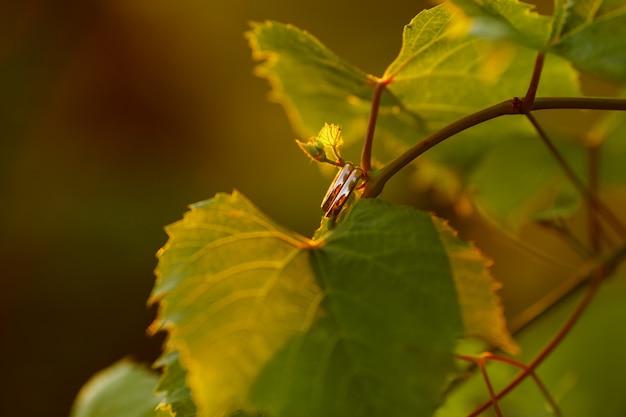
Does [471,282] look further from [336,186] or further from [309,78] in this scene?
[309,78]

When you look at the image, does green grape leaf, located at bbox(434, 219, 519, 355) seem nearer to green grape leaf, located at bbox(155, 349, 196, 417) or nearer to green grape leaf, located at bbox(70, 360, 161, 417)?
green grape leaf, located at bbox(155, 349, 196, 417)

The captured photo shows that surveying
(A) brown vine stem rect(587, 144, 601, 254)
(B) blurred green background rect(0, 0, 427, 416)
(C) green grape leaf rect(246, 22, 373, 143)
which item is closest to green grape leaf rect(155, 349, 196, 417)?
(C) green grape leaf rect(246, 22, 373, 143)

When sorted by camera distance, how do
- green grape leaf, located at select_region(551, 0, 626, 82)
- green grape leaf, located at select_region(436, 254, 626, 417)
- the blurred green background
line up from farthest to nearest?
the blurred green background < green grape leaf, located at select_region(436, 254, 626, 417) < green grape leaf, located at select_region(551, 0, 626, 82)

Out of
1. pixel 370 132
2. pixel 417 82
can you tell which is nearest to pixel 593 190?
pixel 417 82

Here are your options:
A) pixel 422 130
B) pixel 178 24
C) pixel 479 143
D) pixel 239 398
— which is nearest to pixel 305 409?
pixel 239 398

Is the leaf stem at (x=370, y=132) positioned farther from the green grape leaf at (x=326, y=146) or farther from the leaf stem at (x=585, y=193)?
the leaf stem at (x=585, y=193)

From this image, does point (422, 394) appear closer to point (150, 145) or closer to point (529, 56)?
point (529, 56)
